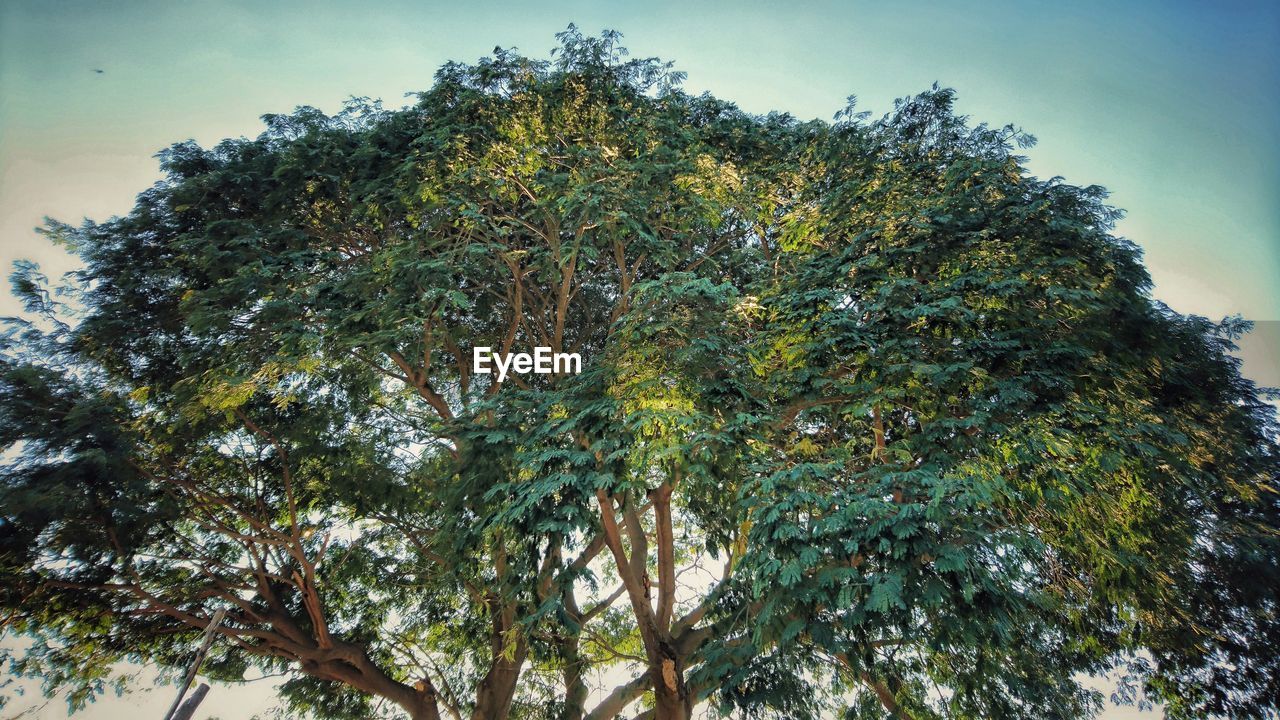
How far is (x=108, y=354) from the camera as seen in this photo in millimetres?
6312

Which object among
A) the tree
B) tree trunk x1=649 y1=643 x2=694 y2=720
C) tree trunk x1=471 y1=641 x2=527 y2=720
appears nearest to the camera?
the tree

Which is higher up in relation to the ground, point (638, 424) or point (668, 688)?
point (638, 424)

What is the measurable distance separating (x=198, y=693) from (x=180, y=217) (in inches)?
183

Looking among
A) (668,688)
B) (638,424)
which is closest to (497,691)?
(668,688)

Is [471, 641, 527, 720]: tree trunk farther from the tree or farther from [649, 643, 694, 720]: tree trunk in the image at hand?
[649, 643, 694, 720]: tree trunk

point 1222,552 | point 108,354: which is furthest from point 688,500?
point 108,354

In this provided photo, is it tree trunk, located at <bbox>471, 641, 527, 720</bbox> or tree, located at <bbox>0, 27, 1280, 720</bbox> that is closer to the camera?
tree, located at <bbox>0, 27, 1280, 720</bbox>

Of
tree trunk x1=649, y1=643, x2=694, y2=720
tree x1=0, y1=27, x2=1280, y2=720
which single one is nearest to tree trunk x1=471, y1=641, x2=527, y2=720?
tree x1=0, y1=27, x2=1280, y2=720

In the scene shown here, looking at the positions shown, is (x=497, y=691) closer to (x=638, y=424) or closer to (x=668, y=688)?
(x=668, y=688)

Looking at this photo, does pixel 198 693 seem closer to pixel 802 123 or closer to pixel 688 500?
pixel 688 500

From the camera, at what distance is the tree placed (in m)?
4.41

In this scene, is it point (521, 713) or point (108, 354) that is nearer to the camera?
point (108, 354)

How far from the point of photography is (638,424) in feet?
14.6

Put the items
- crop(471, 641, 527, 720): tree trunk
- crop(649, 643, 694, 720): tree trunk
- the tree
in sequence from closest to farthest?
1. the tree
2. crop(649, 643, 694, 720): tree trunk
3. crop(471, 641, 527, 720): tree trunk
